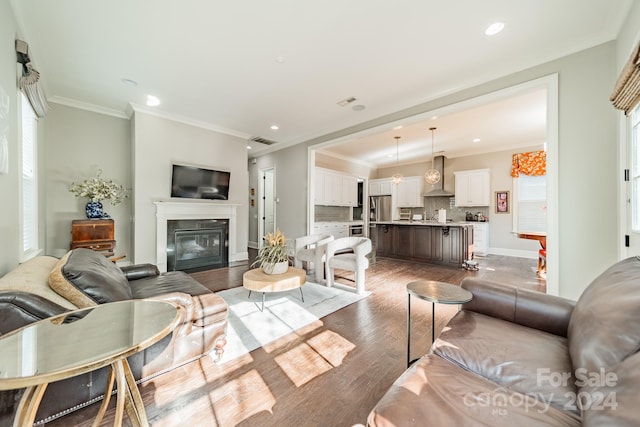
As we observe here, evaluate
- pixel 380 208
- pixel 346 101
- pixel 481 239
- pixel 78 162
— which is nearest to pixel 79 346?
pixel 346 101

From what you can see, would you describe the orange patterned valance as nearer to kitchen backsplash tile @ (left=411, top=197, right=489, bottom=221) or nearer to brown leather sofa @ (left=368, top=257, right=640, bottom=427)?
kitchen backsplash tile @ (left=411, top=197, right=489, bottom=221)

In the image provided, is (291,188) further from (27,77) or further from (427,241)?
(27,77)

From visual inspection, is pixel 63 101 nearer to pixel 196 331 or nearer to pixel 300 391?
pixel 196 331

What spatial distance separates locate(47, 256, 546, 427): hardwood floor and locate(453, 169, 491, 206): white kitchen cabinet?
520cm

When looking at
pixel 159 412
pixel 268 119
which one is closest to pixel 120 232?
pixel 268 119

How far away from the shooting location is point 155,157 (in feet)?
14.3

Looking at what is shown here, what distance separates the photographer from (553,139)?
253 centimetres

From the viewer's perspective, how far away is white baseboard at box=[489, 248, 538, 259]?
6.17 m

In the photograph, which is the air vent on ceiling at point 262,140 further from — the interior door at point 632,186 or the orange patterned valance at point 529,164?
the orange patterned valance at point 529,164

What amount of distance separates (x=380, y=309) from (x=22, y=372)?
9.11ft

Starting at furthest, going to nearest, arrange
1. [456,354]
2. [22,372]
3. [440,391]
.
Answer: [456,354] → [440,391] → [22,372]

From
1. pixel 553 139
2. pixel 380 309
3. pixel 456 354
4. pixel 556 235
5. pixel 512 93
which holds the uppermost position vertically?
pixel 512 93

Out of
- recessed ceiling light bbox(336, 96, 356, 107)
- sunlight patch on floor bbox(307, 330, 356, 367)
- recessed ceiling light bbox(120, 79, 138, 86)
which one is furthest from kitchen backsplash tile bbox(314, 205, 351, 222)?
sunlight patch on floor bbox(307, 330, 356, 367)

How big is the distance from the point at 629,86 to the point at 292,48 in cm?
273
